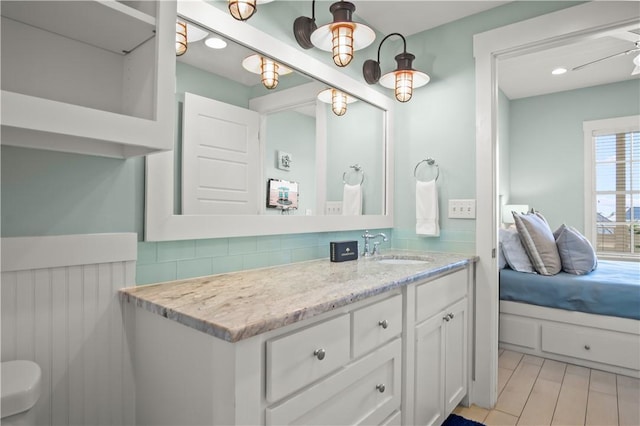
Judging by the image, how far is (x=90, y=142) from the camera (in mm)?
985

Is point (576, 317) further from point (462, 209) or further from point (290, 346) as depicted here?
point (290, 346)

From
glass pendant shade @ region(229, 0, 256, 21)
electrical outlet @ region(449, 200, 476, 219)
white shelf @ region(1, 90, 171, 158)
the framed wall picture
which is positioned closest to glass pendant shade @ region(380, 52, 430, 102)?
electrical outlet @ region(449, 200, 476, 219)

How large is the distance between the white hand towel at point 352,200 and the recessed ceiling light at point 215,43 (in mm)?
1082

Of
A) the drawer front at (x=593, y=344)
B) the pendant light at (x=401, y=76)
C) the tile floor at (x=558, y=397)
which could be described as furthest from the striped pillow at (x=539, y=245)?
the pendant light at (x=401, y=76)

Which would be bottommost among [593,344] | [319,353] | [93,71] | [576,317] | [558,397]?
[558,397]

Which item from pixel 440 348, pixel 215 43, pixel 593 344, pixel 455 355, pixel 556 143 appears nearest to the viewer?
pixel 215 43

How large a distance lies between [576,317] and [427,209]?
1.56 meters

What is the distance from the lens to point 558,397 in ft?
7.55

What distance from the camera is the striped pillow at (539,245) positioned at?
120 inches

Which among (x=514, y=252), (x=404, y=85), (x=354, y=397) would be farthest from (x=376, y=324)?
(x=514, y=252)

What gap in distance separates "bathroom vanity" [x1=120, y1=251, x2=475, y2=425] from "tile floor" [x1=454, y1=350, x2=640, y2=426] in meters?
0.68

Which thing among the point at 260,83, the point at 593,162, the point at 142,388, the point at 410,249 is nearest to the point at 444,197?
the point at 410,249

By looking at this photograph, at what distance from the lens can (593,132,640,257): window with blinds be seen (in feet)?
14.8

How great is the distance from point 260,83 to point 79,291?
1.11m
